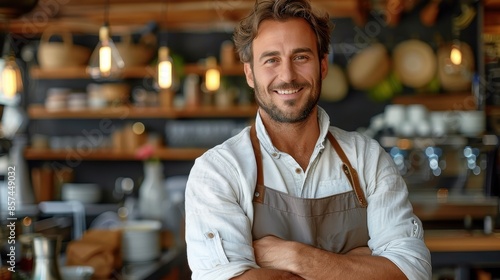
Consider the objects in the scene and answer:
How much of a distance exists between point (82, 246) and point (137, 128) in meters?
3.95

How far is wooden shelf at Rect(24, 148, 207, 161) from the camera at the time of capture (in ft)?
20.2

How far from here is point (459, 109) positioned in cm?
563

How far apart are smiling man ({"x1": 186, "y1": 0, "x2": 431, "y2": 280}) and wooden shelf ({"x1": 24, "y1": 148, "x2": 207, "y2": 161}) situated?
14.3 feet

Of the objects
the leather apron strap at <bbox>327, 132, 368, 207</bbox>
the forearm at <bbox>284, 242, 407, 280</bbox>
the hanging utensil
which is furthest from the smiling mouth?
the hanging utensil

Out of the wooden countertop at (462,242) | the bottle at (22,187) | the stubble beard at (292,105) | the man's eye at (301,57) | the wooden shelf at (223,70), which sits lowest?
the wooden countertop at (462,242)

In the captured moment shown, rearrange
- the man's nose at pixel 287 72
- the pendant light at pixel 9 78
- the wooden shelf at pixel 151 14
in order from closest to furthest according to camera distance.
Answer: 1. the man's nose at pixel 287 72
2. the pendant light at pixel 9 78
3. the wooden shelf at pixel 151 14

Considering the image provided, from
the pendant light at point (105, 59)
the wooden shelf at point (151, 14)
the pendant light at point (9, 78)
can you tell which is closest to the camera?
the pendant light at point (9, 78)

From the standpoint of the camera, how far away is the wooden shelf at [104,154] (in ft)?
20.2

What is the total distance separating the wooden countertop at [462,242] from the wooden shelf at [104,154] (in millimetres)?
2924

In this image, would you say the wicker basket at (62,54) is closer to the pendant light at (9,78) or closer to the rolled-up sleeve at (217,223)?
the pendant light at (9,78)

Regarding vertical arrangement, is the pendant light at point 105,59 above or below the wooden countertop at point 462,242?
above

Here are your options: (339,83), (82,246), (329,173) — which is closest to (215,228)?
(329,173)

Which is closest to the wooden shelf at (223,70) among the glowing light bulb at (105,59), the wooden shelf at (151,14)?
the wooden shelf at (151,14)

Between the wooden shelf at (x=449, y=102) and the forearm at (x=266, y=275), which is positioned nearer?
the forearm at (x=266, y=275)
